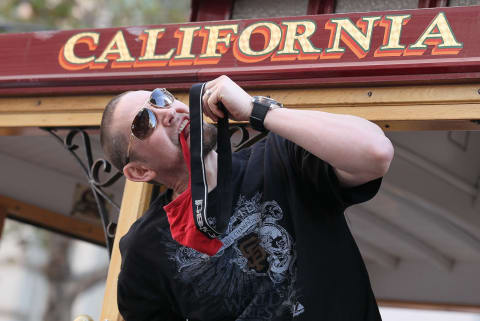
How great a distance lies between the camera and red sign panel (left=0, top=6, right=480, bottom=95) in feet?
9.87

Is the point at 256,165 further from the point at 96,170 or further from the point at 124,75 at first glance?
the point at 96,170

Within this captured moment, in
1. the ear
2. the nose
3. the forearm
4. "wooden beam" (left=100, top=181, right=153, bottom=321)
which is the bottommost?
the forearm

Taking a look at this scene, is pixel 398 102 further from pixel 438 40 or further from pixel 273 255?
pixel 273 255

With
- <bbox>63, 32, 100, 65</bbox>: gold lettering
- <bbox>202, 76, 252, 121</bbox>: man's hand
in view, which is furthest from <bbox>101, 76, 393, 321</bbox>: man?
<bbox>63, 32, 100, 65</bbox>: gold lettering

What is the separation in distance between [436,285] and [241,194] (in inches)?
177

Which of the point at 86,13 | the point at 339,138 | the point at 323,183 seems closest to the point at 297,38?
the point at 323,183

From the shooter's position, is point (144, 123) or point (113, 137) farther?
point (113, 137)

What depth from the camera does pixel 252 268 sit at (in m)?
2.39

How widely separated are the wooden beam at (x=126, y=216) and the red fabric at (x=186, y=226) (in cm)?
116

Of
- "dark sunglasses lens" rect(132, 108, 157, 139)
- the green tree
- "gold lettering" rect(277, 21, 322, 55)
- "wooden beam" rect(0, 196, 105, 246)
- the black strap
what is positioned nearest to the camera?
the black strap

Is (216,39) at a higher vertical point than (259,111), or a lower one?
higher

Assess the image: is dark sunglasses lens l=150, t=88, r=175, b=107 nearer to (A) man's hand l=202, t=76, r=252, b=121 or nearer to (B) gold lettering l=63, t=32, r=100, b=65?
(A) man's hand l=202, t=76, r=252, b=121

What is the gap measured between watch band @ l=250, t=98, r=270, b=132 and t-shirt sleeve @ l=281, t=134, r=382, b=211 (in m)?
0.18

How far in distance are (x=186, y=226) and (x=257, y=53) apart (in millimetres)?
1177
